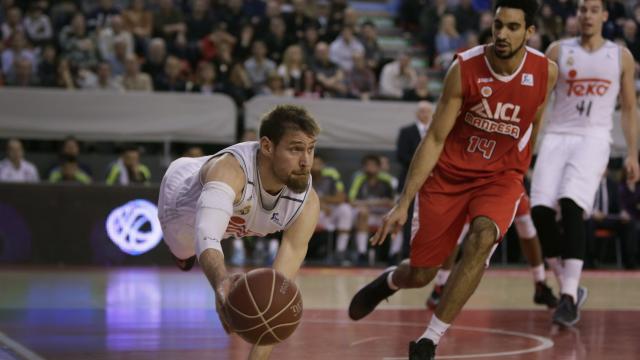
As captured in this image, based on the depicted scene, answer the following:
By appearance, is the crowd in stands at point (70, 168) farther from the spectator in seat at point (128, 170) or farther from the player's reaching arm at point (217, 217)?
the player's reaching arm at point (217, 217)

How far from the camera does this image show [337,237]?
1494 centimetres

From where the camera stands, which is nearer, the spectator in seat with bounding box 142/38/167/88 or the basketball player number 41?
the basketball player number 41

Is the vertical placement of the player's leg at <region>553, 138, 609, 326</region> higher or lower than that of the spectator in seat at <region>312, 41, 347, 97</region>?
higher

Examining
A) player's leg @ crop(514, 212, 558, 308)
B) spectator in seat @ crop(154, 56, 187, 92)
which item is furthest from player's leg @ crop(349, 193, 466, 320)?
spectator in seat @ crop(154, 56, 187, 92)

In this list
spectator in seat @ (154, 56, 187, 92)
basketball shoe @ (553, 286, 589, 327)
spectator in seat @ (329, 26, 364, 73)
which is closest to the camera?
basketball shoe @ (553, 286, 589, 327)

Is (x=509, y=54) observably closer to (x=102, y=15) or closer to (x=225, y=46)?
(x=225, y=46)

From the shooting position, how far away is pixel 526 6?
6.14 meters

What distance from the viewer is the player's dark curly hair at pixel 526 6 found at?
6117 millimetres

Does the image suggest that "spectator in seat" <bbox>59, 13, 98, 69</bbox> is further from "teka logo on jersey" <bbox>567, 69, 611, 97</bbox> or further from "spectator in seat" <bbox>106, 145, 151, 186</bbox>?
"teka logo on jersey" <bbox>567, 69, 611, 97</bbox>

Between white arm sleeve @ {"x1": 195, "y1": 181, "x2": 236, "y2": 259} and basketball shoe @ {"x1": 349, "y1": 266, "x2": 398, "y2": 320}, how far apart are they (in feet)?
7.84

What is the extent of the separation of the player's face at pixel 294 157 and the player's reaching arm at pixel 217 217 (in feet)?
0.65

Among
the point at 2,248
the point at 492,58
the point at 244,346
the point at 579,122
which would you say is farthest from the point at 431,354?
the point at 2,248

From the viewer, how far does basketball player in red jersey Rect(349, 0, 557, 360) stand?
6.13m

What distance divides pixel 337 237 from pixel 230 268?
7.13ft
